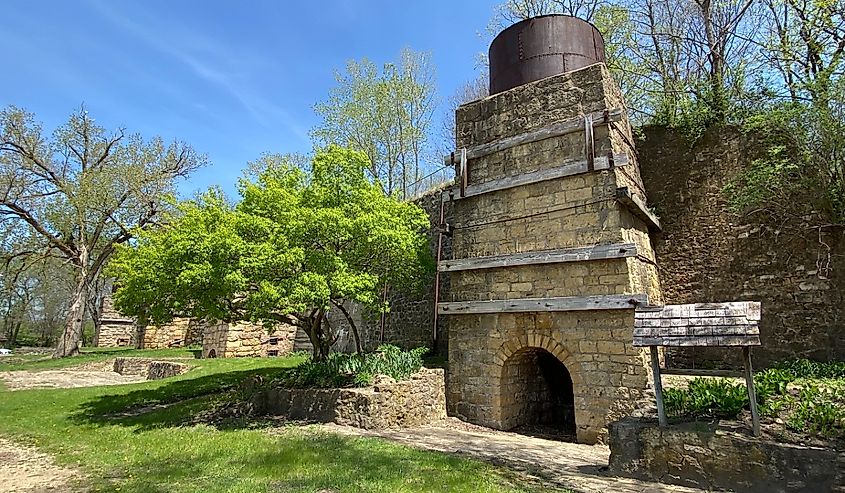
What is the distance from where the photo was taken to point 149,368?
17641 mm

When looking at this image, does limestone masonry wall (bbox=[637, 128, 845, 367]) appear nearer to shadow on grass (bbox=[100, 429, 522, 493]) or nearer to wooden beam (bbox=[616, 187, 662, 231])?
wooden beam (bbox=[616, 187, 662, 231])

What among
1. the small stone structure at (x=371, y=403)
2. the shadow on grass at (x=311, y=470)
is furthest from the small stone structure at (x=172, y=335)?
the shadow on grass at (x=311, y=470)

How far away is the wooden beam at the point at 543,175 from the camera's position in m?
8.56

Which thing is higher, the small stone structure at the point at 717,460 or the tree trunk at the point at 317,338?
the tree trunk at the point at 317,338

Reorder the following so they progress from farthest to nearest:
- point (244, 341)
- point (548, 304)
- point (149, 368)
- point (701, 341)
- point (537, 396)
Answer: point (244, 341), point (149, 368), point (537, 396), point (548, 304), point (701, 341)

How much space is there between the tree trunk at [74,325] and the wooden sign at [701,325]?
2349 cm

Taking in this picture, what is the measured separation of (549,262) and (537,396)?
3072 millimetres

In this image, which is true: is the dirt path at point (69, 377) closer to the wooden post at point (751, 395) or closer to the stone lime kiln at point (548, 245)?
the stone lime kiln at point (548, 245)

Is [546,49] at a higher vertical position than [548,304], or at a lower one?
higher

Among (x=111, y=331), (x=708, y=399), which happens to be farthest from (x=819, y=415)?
(x=111, y=331)

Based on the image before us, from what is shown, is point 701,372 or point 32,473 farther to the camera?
point 701,372

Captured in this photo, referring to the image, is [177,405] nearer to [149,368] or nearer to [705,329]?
[149,368]

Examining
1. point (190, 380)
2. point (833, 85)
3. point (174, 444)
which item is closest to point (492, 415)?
point (174, 444)

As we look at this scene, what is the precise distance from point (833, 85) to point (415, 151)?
47.9ft
